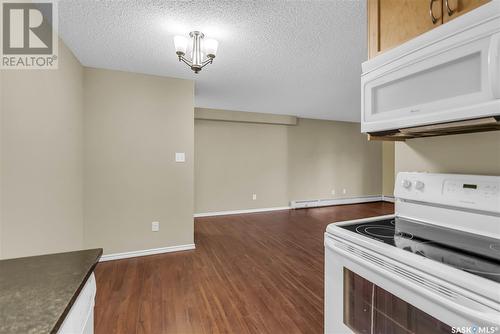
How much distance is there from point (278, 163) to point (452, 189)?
4.50 metres

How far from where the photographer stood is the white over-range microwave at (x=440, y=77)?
0.83 m

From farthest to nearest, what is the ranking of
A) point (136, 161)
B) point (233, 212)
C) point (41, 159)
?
point (233, 212)
point (136, 161)
point (41, 159)

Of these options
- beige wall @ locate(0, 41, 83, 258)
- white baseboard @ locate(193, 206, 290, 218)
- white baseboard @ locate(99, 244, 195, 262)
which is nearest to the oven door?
beige wall @ locate(0, 41, 83, 258)

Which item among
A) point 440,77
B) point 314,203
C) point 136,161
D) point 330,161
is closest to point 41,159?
point 136,161

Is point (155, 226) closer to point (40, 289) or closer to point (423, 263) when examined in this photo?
point (40, 289)

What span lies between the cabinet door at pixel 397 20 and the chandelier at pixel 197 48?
1.22 m

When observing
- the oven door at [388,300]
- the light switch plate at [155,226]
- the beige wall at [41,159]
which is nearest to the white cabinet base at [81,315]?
the beige wall at [41,159]

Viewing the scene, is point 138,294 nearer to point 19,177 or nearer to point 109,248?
point 109,248

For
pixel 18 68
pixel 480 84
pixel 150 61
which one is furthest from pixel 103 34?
pixel 480 84

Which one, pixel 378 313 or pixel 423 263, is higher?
pixel 423 263

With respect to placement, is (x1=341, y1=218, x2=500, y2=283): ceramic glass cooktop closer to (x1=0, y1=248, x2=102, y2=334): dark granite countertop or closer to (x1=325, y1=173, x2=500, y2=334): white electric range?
(x1=325, y1=173, x2=500, y2=334): white electric range

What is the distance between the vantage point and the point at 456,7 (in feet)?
3.31

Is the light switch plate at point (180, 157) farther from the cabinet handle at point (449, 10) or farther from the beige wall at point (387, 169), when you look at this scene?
the beige wall at point (387, 169)

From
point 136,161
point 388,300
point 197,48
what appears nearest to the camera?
point 388,300
